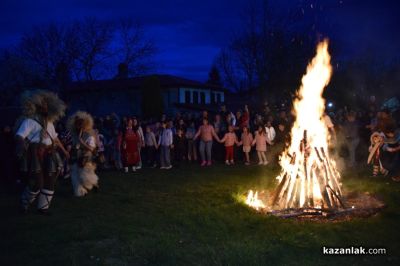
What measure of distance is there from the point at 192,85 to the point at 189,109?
15.8 ft

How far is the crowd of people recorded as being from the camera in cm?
1012

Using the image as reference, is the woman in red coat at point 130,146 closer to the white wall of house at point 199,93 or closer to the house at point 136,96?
the house at point 136,96

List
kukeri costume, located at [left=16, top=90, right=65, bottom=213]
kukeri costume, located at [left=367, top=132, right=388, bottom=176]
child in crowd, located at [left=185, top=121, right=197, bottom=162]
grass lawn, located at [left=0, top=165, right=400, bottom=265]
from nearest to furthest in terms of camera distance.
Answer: grass lawn, located at [left=0, top=165, right=400, bottom=265] < kukeri costume, located at [left=16, top=90, right=65, bottom=213] < kukeri costume, located at [left=367, top=132, right=388, bottom=176] < child in crowd, located at [left=185, top=121, right=197, bottom=162]

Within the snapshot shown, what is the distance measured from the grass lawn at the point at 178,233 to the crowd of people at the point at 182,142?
1078 mm

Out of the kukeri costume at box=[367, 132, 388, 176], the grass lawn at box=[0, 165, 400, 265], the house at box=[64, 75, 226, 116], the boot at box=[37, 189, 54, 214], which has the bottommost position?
the grass lawn at box=[0, 165, 400, 265]

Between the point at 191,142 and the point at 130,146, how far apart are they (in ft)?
12.7

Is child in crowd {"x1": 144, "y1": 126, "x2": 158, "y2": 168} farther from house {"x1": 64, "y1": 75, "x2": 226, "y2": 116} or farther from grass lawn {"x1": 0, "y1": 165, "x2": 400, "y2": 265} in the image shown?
house {"x1": 64, "y1": 75, "x2": 226, "y2": 116}

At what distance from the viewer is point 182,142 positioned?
1744cm

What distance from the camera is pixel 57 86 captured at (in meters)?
32.4

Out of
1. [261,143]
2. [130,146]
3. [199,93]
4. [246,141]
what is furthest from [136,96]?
[130,146]

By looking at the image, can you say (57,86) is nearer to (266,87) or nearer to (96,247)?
(266,87)

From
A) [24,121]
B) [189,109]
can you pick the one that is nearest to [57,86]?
[189,109]

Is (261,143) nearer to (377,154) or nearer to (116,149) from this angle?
(377,154)

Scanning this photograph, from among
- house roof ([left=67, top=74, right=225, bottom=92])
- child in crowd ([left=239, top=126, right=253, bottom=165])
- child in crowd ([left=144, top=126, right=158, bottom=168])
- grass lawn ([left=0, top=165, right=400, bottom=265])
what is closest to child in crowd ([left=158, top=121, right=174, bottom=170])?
child in crowd ([left=144, top=126, right=158, bottom=168])
